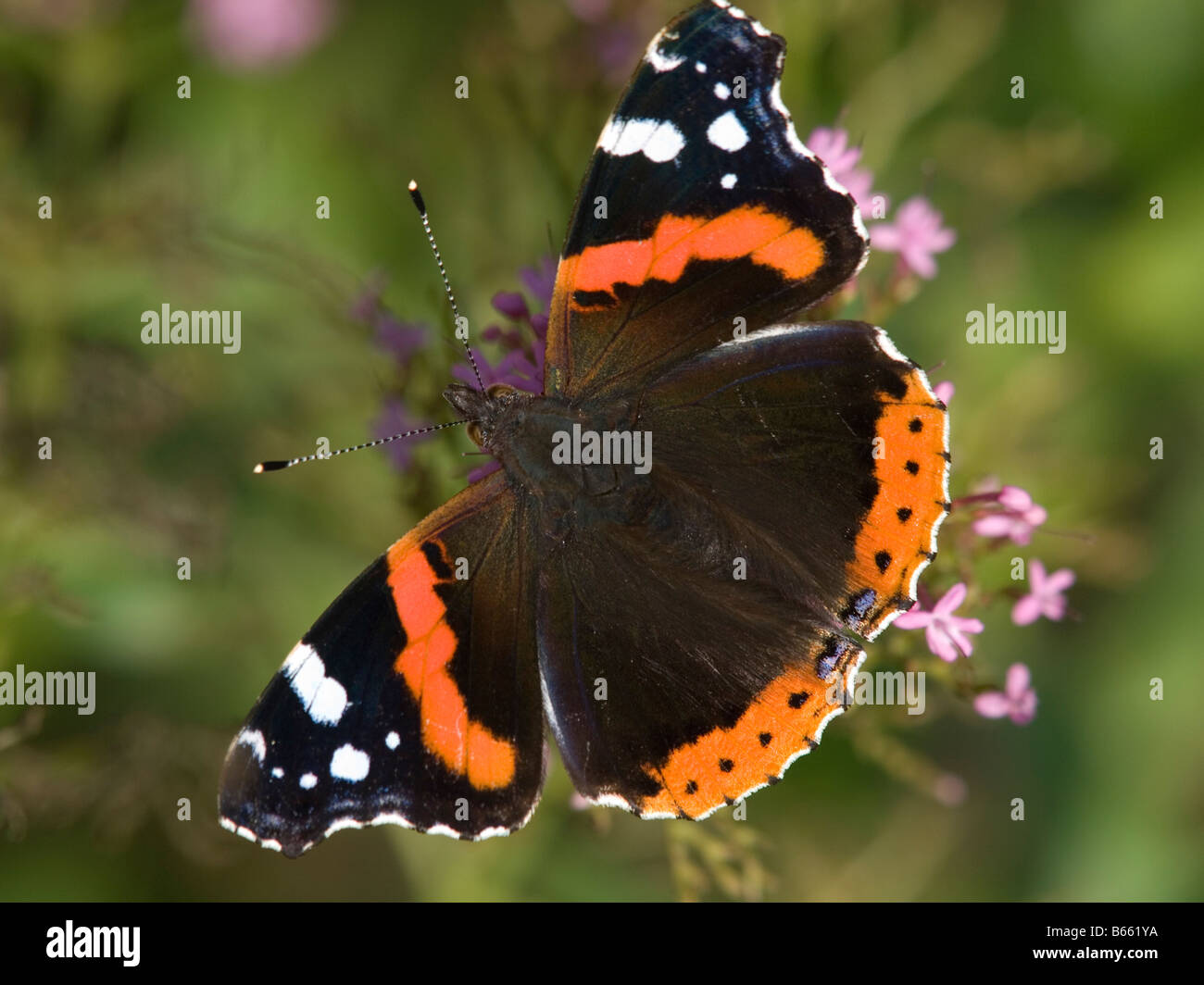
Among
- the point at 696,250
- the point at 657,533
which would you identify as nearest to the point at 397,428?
the point at 657,533

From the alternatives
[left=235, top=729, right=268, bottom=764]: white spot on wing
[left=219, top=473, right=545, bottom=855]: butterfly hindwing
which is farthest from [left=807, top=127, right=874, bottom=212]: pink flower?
[left=235, top=729, right=268, bottom=764]: white spot on wing

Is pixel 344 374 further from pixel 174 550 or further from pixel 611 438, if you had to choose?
pixel 611 438

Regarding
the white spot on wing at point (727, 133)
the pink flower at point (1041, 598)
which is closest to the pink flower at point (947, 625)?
the pink flower at point (1041, 598)

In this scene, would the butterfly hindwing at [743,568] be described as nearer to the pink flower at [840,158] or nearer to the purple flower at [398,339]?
the pink flower at [840,158]

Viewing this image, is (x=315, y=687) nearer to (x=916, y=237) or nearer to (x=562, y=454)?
(x=562, y=454)

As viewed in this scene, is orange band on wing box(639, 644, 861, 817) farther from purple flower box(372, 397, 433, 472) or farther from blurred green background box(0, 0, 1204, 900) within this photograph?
blurred green background box(0, 0, 1204, 900)
